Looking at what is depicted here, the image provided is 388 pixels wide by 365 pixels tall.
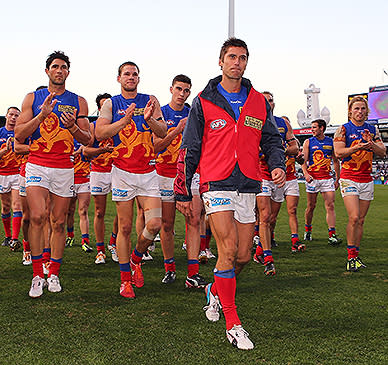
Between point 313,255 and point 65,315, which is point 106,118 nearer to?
point 65,315

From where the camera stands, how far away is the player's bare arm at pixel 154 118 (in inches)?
184

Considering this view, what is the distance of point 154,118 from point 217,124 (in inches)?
54.2

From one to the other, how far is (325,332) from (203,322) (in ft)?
3.51

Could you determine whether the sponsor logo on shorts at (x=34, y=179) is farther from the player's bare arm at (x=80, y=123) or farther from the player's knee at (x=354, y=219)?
the player's knee at (x=354, y=219)

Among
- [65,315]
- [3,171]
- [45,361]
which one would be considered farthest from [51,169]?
[3,171]

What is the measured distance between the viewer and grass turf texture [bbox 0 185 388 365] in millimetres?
3318

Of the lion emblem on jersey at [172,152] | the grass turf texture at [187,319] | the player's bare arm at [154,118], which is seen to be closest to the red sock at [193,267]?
the grass turf texture at [187,319]

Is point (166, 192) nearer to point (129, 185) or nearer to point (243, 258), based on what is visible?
point (129, 185)

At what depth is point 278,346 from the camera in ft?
11.4

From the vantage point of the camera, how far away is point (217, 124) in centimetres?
383

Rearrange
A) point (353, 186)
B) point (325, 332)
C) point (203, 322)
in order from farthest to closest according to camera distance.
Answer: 1. point (353, 186)
2. point (203, 322)
3. point (325, 332)

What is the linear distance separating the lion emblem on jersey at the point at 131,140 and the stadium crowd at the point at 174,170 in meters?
0.01

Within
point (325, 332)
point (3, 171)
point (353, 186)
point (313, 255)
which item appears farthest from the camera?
point (3, 171)

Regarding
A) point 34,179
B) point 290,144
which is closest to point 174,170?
point 34,179
